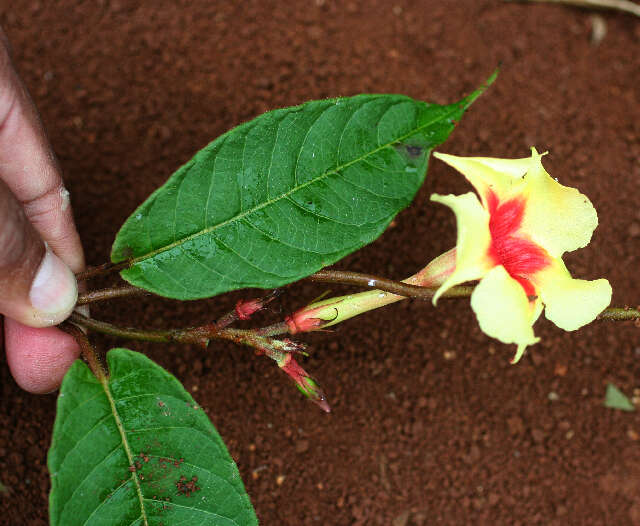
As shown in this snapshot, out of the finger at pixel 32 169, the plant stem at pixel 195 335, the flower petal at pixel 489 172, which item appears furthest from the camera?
the finger at pixel 32 169

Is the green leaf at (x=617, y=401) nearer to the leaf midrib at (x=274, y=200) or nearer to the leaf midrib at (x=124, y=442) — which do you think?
the leaf midrib at (x=274, y=200)

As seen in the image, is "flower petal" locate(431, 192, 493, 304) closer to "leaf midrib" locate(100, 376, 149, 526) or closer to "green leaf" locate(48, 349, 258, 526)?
"green leaf" locate(48, 349, 258, 526)

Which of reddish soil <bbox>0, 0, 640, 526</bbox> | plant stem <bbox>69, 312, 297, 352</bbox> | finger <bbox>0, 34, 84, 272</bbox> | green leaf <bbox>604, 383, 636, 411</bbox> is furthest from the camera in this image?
green leaf <bbox>604, 383, 636, 411</bbox>

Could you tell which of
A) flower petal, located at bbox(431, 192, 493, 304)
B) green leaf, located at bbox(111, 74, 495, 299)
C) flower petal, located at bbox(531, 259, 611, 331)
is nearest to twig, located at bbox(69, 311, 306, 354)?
green leaf, located at bbox(111, 74, 495, 299)

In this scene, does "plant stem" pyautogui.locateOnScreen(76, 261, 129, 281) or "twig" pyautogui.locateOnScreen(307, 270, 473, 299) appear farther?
"plant stem" pyautogui.locateOnScreen(76, 261, 129, 281)

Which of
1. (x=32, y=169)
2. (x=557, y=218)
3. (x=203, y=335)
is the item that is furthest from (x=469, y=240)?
(x=32, y=169)

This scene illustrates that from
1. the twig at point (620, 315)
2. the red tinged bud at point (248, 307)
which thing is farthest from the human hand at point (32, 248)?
the twig at point (620, 315)
